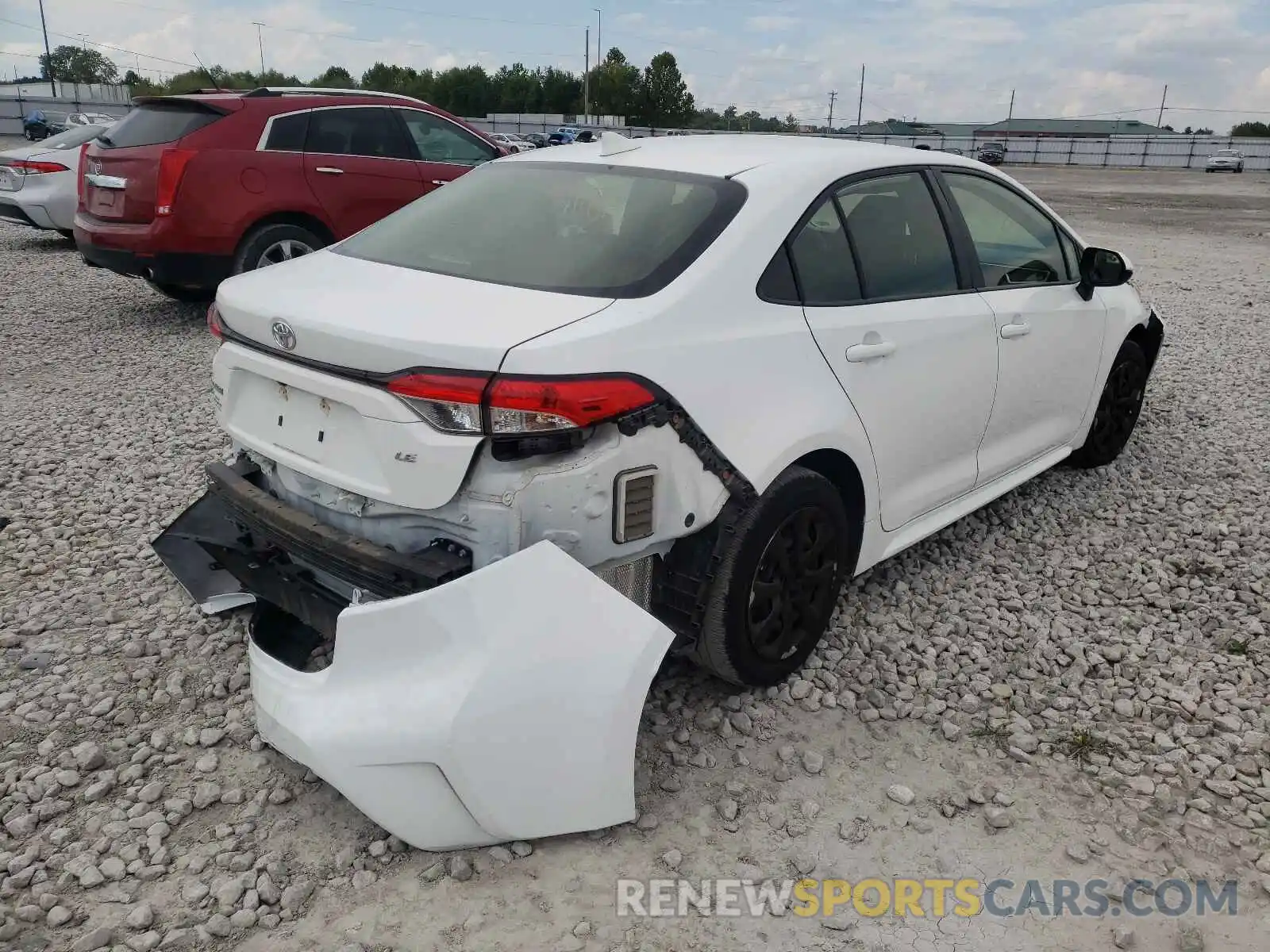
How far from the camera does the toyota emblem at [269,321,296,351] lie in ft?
8.52

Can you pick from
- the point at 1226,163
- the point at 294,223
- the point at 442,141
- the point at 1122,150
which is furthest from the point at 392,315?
the point at 1122,150

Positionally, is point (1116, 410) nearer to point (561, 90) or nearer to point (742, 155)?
point (742, 155)

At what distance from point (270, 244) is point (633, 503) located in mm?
5771

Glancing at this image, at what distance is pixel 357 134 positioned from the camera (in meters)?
7.75

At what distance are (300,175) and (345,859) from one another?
6.12m

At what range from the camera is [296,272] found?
2.99 m

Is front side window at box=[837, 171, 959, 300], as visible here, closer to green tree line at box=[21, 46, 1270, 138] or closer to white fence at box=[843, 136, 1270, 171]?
white fence at box=[843, 136, 1270, 171]

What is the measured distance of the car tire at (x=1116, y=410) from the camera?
4.87m

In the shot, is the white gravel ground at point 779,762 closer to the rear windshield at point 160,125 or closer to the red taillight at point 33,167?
the rear windshield at point 160,125

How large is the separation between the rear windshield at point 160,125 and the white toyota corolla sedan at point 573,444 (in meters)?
4.43

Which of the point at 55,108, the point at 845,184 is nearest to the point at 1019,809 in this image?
the point at 845,184

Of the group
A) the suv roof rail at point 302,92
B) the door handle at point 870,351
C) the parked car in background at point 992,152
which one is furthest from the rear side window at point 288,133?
the parked car in background at point 992,152

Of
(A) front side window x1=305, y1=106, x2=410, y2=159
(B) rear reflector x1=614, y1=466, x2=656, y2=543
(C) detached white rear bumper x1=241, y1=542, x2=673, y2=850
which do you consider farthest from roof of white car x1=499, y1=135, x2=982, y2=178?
(A) front side window x1=305, y1=106, x2=410, y2=159

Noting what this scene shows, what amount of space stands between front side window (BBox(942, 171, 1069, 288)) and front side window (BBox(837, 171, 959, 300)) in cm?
22
